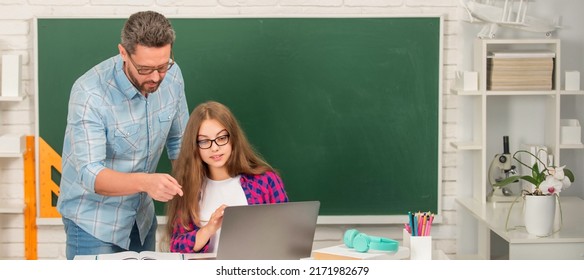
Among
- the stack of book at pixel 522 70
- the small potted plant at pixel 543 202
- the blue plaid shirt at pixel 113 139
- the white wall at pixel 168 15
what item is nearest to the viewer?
the blue plaid shirt at pixel 113 139

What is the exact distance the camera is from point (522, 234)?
3201 millimetres

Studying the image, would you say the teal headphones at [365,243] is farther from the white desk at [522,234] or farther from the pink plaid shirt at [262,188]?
the white desk at [522,234]

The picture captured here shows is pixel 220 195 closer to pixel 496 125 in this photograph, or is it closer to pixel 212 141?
pixel 212 141

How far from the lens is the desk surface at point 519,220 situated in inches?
124

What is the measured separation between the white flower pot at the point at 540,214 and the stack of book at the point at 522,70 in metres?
0.66

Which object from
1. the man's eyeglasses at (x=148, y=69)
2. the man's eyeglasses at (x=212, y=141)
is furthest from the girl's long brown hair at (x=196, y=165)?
the man's eyeglasses at (x=148, y=69)

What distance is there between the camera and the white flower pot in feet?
10.2

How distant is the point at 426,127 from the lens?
3771 millimetres

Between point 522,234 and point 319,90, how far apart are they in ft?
3.54

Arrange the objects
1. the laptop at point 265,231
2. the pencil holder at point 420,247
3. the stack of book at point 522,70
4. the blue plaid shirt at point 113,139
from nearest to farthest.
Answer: the laptop at point 265,231 → the pencil holder at point 420,247 → the blue plaid shirt at point 113,139 → the stack of book at point 522,70

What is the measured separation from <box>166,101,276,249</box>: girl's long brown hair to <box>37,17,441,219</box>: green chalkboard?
0.94 m

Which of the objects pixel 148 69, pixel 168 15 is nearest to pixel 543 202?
pixel 148 69
